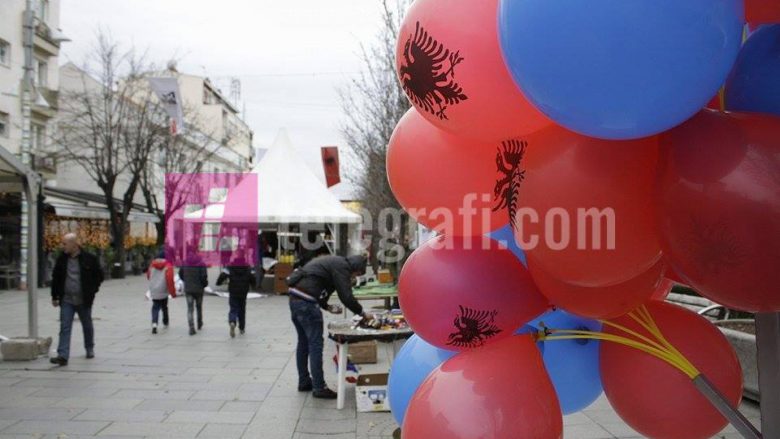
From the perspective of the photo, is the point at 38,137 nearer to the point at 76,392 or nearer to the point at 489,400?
the point at 76,392

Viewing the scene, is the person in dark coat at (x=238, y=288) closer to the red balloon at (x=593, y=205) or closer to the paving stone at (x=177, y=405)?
the paving stone at (x=177, y=405)

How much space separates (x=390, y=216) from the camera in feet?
52.2

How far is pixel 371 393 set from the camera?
6.05 meters

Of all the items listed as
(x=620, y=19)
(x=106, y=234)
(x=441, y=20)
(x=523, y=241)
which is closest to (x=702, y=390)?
(x=523, y=241)

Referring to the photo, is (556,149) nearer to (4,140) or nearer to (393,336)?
(393,336)

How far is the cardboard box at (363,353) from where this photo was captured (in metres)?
8.27

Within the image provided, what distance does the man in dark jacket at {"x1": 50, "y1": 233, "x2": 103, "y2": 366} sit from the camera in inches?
313

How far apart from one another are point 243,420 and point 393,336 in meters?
1.62

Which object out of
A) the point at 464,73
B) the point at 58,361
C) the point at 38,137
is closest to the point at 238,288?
the point at 58,361

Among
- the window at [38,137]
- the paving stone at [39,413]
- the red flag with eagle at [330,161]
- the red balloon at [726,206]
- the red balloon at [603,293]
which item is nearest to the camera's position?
→ the red balloon at [726,206]

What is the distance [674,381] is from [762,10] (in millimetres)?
A: 1308

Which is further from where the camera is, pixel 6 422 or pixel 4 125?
pixel 4 125

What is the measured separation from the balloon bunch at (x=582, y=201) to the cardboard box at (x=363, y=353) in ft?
18.5

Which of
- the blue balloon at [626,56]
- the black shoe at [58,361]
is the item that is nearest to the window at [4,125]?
the black shoe at [58,361]
